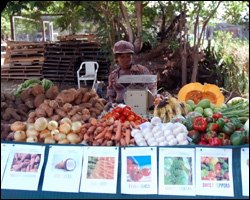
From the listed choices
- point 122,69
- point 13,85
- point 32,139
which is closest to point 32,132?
point 32,139


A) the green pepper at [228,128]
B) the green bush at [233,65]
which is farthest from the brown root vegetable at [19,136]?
the green bush at [233,65]

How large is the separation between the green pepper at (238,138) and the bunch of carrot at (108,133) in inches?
28.2

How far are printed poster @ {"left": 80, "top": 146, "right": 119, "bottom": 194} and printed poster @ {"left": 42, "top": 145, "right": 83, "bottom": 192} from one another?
5cm

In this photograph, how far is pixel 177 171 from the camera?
2568mm

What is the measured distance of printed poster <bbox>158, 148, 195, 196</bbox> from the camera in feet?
8.22

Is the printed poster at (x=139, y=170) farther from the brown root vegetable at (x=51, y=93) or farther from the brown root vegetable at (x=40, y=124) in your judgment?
the brown root vegetable at (x=51, y=93)

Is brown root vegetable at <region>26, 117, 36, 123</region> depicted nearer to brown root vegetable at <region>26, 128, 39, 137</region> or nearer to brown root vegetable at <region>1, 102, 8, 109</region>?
brown root vegetable at <region>26, 128, 39, 137</region>

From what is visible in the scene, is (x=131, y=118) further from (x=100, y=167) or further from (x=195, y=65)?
(x=195, y=65)

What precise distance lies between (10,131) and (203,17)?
7.80 meters

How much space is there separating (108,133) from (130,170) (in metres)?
0.35

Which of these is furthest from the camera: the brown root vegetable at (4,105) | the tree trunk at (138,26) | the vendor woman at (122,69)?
the tree trunk at (138,26)

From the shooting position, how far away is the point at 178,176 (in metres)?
2.55

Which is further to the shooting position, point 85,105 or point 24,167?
point 85,105

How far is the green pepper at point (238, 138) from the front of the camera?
2646 millimetres
